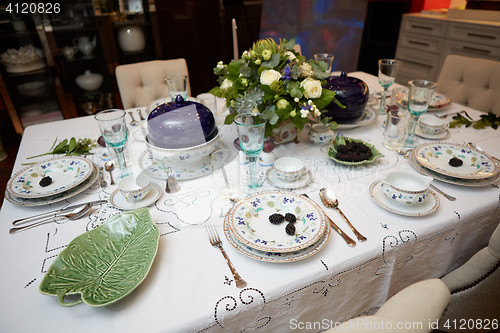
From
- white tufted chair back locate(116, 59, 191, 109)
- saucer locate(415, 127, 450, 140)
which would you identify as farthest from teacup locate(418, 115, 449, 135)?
white tufted chair back locate(116, 59, 191, 109)

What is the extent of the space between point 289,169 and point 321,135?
0.88ft

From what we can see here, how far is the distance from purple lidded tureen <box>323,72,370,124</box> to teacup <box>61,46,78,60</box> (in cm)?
236

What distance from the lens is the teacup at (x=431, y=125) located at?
4.03 ft

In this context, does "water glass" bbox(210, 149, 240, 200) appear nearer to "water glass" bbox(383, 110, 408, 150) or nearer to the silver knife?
the silver knife

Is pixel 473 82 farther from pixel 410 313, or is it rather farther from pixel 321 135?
pixel 410 313

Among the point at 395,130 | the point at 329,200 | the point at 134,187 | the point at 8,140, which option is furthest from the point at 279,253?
the point at 8,140

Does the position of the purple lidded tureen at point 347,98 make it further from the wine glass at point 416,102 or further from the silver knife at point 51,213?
the silver knife at point 51,213

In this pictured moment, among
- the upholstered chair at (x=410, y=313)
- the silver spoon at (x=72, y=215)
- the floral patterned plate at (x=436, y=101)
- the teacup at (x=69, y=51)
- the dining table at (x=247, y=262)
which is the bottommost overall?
the dining table at (x=247, y=262)

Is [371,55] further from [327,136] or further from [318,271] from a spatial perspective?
[318,271]

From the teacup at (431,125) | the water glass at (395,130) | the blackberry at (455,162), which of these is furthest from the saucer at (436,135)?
the blackberry at (455,162)

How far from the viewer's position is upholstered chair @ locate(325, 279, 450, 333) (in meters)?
0.41

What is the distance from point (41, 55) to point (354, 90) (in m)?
2.62

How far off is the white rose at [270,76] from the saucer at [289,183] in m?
0.29

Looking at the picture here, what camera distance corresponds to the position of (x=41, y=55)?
2605 millimetres
